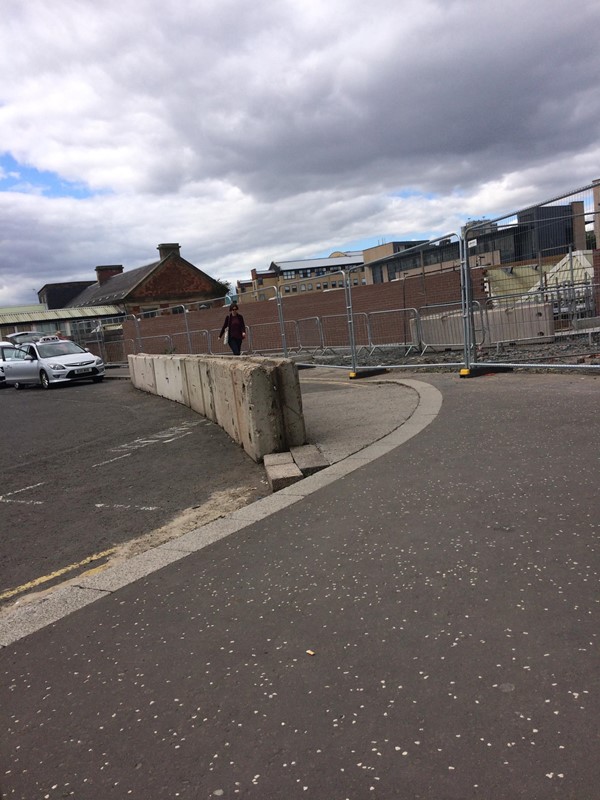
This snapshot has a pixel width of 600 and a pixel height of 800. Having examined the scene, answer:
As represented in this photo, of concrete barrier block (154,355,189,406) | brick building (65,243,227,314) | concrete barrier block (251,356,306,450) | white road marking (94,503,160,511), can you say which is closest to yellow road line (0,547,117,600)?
white road marking (94,503,160,511)

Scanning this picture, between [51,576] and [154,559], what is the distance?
774 millimetres

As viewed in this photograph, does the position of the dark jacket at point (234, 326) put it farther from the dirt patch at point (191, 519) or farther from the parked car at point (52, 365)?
the dirt patch at point (191, 519)

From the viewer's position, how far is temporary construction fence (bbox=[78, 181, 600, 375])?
10.2 m

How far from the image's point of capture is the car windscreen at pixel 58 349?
66.9 feet

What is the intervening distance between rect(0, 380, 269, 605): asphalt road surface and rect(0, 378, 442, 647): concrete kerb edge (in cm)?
35

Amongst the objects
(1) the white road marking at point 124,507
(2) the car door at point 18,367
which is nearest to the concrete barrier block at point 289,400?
(1) the white road marking at point 124,507

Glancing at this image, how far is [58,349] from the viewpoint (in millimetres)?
20844

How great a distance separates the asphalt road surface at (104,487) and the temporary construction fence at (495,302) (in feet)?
15.9

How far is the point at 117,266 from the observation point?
71.9m

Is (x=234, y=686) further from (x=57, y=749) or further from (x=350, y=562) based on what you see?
(x=350, y=562)

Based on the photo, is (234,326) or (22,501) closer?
(22,501)

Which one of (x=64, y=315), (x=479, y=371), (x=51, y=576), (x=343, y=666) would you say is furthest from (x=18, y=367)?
(x=64, y=315)

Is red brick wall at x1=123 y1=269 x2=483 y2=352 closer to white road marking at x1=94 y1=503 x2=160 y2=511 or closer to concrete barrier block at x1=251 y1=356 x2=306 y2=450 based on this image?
concrete barrier block at x1=251 y1=356 x2=306 y2=450

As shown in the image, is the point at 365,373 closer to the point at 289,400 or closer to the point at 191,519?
the point at 289,400
